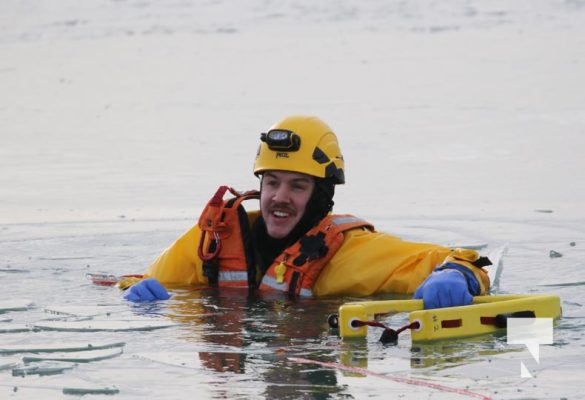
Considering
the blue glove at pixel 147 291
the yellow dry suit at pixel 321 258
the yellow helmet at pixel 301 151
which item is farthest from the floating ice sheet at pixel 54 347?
the yellow helmet at pixel 301 151

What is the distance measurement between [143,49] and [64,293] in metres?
17.7

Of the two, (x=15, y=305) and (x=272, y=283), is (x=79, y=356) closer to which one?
(x=15, y=305)

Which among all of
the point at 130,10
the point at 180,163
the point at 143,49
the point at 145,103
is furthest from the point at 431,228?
the point at 130,10

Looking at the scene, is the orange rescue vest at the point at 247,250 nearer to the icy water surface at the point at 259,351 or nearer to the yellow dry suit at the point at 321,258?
the yellow dry suit at the point at 321,258

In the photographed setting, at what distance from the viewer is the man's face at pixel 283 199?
8.98 m

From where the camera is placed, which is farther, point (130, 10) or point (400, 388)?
point (130, 10)

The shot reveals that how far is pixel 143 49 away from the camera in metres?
26.8

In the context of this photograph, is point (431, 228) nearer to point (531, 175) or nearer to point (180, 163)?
point (531, 175)

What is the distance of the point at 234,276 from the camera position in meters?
9.18

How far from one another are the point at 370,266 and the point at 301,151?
77 cm

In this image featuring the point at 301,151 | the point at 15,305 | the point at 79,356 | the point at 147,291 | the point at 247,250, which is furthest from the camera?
the point at 247,250

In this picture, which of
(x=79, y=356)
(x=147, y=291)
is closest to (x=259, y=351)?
(x=79, y=356)

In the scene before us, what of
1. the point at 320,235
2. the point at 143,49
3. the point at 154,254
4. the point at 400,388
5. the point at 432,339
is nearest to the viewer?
the point at 400,388

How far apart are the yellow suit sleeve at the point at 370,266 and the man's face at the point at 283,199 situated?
0.33m
